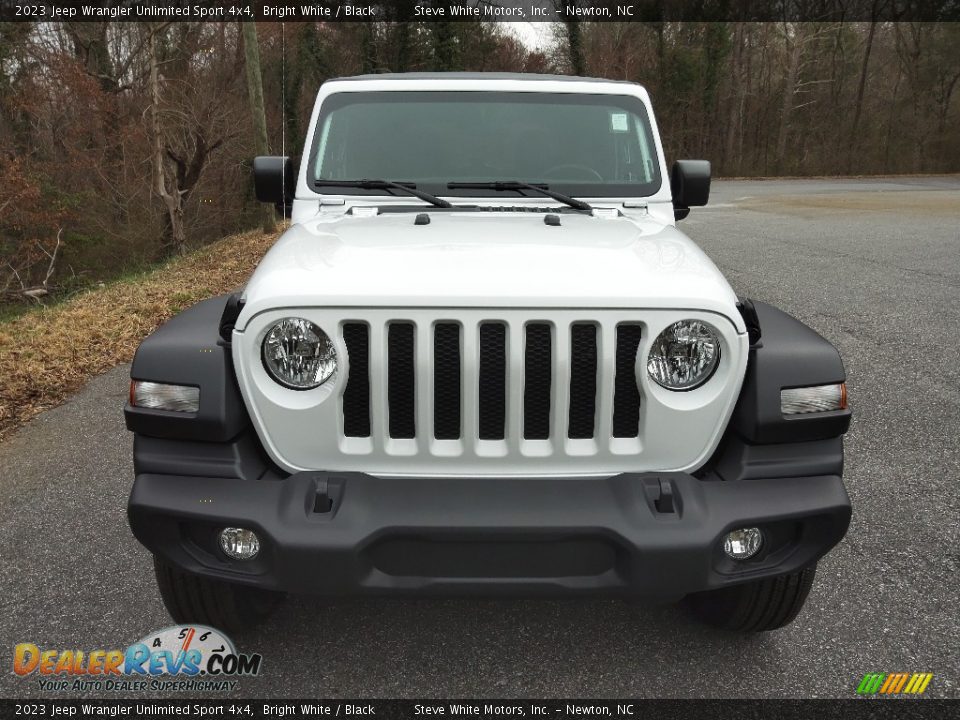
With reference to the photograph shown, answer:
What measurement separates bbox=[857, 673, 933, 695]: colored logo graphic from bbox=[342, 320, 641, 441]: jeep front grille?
46.3 inches

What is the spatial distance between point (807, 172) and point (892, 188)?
35.5ft

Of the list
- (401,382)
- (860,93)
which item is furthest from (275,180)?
(860,93)

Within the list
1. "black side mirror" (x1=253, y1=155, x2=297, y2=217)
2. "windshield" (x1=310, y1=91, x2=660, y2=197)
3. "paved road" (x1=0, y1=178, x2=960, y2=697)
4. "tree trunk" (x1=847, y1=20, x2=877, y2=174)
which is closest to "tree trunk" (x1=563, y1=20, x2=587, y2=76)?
"tree trunk" (x1=847, y1=20, x2=877, y2=174)

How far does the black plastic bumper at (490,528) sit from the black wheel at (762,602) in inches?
11.7

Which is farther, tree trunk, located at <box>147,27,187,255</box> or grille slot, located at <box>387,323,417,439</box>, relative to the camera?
tree trunk, located at <box>147,27,187,255</box>

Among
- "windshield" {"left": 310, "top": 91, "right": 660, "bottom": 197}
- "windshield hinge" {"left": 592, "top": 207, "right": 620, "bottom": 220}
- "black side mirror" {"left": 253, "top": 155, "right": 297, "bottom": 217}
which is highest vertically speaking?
"windshield" {"left": 310, "top": 91, "right": 660, "bottom": 197}

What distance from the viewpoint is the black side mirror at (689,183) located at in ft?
11.6

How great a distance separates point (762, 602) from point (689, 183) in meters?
1.92

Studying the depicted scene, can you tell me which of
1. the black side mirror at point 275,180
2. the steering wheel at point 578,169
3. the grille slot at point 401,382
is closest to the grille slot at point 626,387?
the grille slot at point 401,382

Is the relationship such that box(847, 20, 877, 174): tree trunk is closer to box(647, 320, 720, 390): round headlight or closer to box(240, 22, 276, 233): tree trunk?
box(240, 22, 276, 233): tree trunk

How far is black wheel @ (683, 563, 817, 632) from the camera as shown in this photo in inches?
95.9

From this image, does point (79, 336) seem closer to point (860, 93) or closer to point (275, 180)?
point (275, 180)

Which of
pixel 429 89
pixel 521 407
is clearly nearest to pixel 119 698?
pixel 521 407

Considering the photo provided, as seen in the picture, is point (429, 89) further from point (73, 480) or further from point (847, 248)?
point (847, 248)
